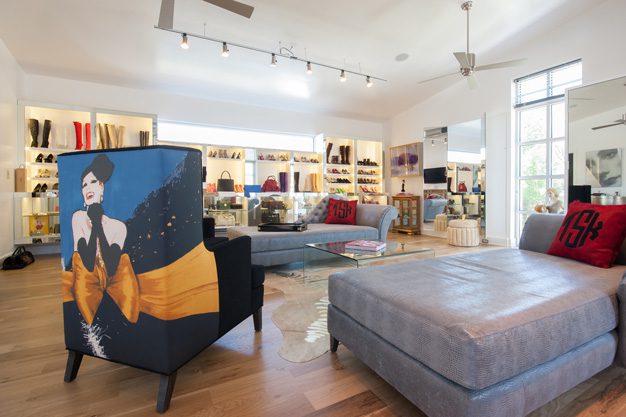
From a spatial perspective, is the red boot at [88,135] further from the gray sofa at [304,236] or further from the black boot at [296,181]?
the black boot at [296,181]

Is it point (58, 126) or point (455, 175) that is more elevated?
point (58, 126)

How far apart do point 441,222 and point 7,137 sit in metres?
7.54

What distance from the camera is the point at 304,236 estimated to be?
3.72 m

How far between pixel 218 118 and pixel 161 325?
217 inches

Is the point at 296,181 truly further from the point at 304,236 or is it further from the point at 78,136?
the point at 78,136

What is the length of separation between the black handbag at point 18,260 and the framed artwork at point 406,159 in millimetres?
7088

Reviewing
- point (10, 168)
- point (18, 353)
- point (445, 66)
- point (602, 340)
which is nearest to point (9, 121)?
point (10, 168)

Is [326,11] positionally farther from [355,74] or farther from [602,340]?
[602,340]

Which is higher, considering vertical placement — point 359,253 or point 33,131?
point 33,131

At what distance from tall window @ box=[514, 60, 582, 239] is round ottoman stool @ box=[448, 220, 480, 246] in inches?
29.8

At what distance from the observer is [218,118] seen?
6.15 m

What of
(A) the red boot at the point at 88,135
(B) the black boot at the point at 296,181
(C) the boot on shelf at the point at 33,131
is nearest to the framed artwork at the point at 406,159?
(B) the black boot at the point at 296,181

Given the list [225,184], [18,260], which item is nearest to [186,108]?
[225,184]

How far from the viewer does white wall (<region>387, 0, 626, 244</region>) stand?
4367 millimetres
